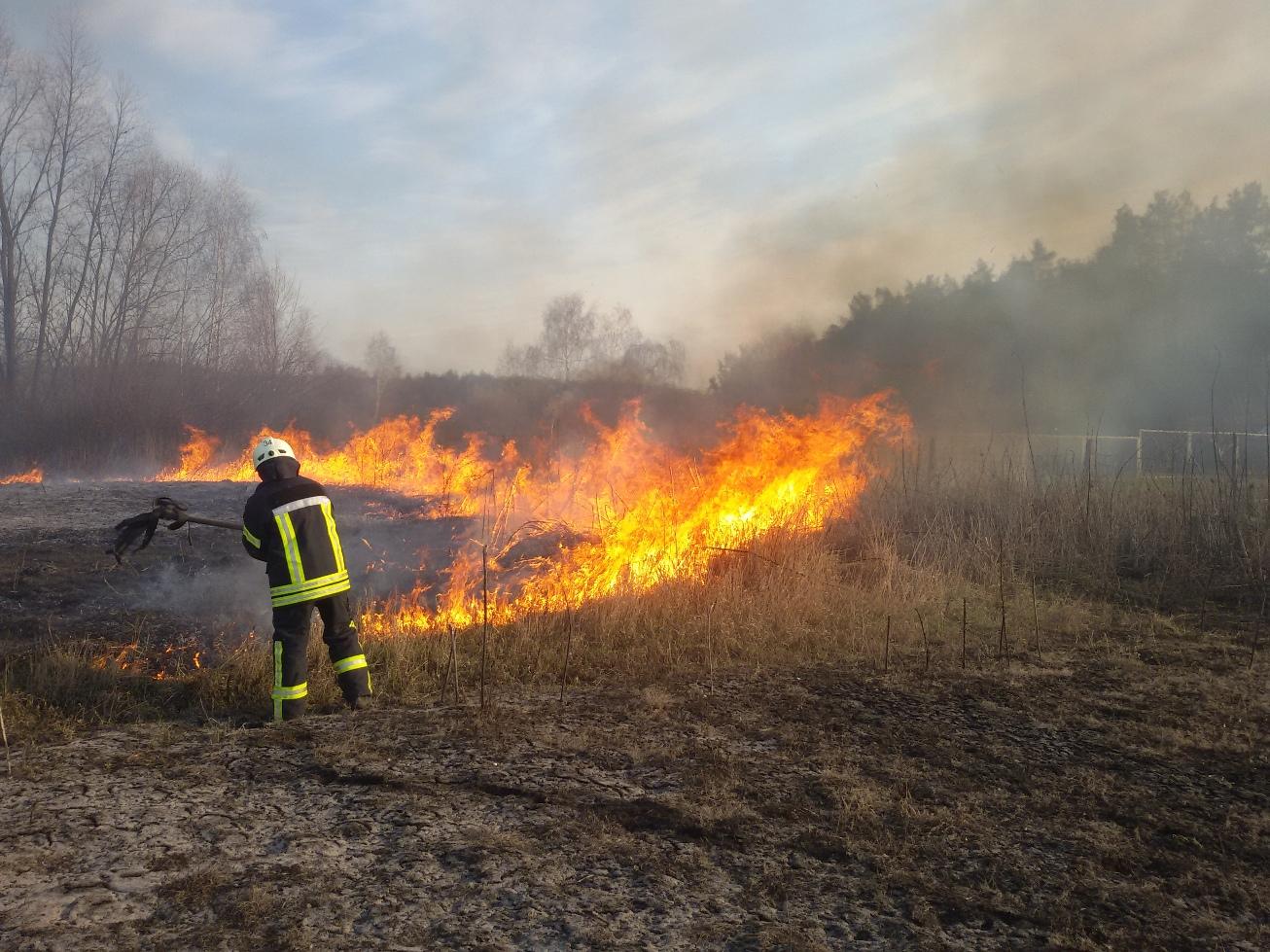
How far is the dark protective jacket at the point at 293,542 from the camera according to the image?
5273 millimetres

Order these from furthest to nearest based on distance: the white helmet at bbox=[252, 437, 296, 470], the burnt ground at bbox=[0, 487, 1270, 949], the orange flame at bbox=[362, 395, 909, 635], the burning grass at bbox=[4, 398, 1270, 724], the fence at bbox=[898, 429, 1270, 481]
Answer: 1. the fence at bbox=[898, 429, 1270, 481]
2. the orange flame at bbox=[362, 395, 909, 635]
3. the burning grass at bbox=[4, 398, 1270, 724]
4. the white helmet at bbox=[252, 437, 296, 470]
5. the burnt ground at bbox=[0, 487, 1270, 949]

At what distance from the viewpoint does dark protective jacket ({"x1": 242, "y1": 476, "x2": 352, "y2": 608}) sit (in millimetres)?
5273

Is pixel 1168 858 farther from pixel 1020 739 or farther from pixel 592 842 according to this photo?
pixel 592 842

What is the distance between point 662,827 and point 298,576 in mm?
2955

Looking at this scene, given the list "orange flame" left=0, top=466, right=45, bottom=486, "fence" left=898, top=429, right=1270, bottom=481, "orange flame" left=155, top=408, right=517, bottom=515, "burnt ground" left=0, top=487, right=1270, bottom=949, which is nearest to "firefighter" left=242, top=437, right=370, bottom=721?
"burnt ground" left=0, top=487, right=1270, bottom=949

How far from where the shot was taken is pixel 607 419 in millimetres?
26891

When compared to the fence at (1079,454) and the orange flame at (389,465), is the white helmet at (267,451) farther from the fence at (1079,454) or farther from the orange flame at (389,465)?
the fence at (1079,454)

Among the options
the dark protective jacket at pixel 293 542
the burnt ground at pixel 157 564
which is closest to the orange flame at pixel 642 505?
the burnt ground at pixel 157 564

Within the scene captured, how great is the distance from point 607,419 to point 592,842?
2354 centimetres

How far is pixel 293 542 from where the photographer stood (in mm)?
5297

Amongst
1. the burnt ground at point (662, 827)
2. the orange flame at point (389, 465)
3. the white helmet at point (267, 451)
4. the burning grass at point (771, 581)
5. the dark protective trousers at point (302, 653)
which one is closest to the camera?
the burnt ground at point (662, 827)

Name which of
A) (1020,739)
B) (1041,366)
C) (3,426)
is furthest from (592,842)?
(3,426)

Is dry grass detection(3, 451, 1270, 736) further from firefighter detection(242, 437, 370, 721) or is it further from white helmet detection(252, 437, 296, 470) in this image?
white helmet detection(252, 437, 296, 470)

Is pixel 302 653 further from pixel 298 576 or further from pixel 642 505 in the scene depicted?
pixel 642 505
